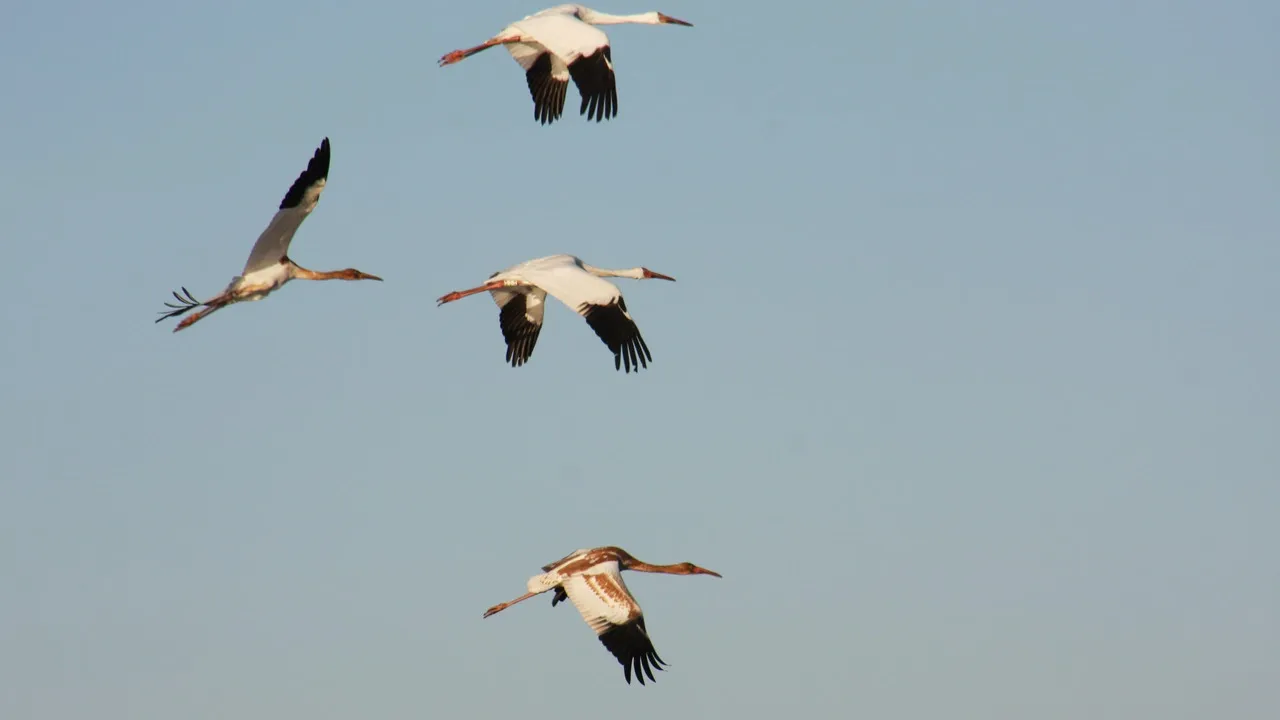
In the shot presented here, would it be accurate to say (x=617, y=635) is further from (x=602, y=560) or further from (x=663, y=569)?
(x=663, y=569)

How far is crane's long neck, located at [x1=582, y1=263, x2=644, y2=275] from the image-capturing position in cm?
3178

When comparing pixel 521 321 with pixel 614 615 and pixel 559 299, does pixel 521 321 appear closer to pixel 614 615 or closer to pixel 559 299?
pixel 559 299

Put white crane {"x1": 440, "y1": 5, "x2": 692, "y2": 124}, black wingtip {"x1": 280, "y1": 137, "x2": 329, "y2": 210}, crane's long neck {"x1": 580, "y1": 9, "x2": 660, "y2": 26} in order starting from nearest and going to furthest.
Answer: black wingtip {"x1": 280, "y1": 137, "x2": 329, "y2": 210}
white crane {"x1": 440, "y1": 5, "x2": 692, "y2": 124}
crane's long neck {"x1": 580, "y1": 9, "x2": 660, "y2": 26}

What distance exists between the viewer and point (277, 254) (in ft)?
90.7

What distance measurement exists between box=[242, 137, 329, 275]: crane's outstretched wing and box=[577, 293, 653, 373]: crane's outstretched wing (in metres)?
4.07

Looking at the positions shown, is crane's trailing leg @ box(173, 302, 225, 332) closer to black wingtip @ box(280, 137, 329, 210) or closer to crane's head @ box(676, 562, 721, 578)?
black wingtip @ box(280, 137, 329, 210)

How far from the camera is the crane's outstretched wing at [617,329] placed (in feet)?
95.4

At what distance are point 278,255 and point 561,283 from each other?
4056 millimetres

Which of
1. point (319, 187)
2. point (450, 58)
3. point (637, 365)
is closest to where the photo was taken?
point (319, 187)

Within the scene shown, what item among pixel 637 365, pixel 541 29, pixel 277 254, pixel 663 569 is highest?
pixel 541 29

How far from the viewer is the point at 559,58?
98.8 feet

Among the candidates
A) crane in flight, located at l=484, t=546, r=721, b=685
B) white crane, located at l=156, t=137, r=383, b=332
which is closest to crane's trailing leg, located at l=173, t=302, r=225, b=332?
white crane, located at l=156, t=137, r=383, b=332

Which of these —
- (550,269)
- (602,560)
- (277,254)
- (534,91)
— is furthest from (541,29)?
(602,560)

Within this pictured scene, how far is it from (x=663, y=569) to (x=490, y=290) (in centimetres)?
442
